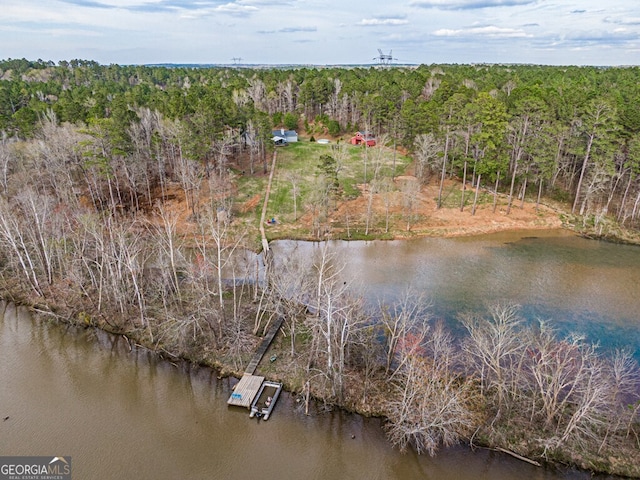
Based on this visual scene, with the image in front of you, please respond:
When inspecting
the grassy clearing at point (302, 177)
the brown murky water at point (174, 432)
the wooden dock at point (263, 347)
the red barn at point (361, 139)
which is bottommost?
the brown murky water at point (174, 432)

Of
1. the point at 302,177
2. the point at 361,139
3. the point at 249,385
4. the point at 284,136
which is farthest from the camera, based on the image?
the point at 284,136

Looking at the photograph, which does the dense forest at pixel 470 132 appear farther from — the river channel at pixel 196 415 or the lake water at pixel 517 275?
the river channel at pixel 196 415

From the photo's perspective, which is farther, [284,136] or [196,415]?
[284,136]

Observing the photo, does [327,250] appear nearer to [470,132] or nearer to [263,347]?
[263,347]

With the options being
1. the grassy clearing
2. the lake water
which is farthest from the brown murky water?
the grassy clearing

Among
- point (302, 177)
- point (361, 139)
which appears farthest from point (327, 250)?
point (361, 139)

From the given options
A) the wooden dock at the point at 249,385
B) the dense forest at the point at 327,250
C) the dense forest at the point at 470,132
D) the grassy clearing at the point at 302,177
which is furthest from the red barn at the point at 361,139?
the wooden dock at the point at 249,385

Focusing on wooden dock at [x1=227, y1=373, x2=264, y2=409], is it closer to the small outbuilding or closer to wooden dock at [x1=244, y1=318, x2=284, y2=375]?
wooden dock at [x1=244, y1=318, x2=284, y2=375]
